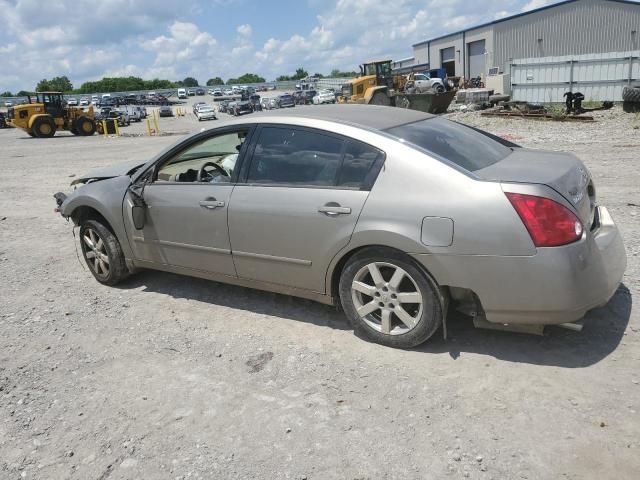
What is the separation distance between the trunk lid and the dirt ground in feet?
2.92

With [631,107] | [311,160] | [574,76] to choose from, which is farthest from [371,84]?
[311,160]

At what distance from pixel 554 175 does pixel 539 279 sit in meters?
0.69

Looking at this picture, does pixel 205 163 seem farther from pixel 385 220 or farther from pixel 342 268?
pixel 385 220

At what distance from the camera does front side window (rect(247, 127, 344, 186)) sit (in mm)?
3680

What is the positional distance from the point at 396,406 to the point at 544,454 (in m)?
0.79

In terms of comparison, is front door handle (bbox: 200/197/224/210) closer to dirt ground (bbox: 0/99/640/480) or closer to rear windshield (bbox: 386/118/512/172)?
dirt ground (bbox: 0/99/640/480)

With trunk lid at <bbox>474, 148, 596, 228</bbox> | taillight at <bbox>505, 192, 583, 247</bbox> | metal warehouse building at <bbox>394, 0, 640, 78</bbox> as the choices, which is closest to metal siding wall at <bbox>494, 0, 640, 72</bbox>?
metal warehouse building at <bbox>394, 0, 640, 78</bbox>

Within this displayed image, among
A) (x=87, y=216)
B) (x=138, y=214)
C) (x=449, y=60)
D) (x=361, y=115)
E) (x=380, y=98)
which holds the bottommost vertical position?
(x=87, y=216)

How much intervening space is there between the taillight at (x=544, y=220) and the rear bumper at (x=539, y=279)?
50 millimetres

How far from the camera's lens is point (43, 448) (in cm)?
292

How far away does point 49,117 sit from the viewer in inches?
1216

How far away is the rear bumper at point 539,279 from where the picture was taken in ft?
9.90

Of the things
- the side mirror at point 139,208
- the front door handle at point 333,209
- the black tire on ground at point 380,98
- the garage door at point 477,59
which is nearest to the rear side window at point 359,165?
the front door handle at point 333,209

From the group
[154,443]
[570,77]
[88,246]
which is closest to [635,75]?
[570,77]
